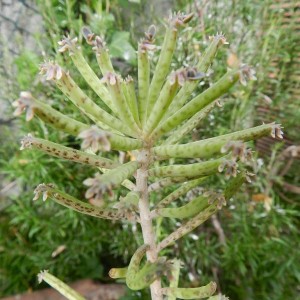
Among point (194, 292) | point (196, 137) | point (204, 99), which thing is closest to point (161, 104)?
point (204, 99)

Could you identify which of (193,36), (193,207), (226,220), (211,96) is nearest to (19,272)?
(226,220)

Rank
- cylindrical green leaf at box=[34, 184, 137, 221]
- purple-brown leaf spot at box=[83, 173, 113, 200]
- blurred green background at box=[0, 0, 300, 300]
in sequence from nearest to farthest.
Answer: purple-brown leaf spot at box=[83, 173, 113, 200] → cylindrical green leaf at box=[34, 184, 137, 221] → blurred green background at box=[0, 0, 300, 300]

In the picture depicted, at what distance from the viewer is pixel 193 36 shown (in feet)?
3.89

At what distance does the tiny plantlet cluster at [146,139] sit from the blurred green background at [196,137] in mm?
659

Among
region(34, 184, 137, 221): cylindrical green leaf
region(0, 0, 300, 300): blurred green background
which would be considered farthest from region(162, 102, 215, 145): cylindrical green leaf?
region(0, 0, 300, 300): blurred green background

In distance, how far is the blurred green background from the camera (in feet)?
3.70

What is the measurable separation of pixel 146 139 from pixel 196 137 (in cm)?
75

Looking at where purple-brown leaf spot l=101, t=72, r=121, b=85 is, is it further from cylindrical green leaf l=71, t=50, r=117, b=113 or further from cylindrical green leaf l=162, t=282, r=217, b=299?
cylindrical green leaf l=162, t=282, r=217, b=299

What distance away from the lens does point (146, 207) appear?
1.47 ft

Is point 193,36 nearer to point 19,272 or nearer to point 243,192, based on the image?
point 243,192

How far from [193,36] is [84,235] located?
0.67 metres

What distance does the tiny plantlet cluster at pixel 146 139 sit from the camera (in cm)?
35

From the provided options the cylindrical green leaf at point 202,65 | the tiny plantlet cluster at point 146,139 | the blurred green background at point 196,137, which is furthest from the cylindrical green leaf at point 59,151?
the blurred green background at point 196,137

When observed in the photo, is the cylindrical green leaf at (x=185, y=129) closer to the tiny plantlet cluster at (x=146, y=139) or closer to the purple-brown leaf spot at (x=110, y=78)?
the tiny plantlet cluster at (x=146, y=139)
